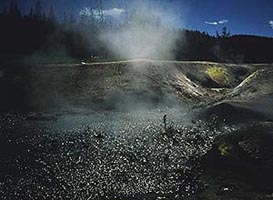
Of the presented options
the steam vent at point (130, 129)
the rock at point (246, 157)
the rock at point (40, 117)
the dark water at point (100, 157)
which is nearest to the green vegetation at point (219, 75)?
the steam vent at point (130, 129)

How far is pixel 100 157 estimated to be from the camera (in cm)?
3192

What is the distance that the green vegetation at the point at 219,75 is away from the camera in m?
99.2

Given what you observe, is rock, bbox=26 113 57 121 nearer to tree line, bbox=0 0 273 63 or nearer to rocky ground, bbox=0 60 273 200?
rocky ground, bbox=0 60 273 200

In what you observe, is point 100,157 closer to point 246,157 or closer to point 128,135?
point 128,135

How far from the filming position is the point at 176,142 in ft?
127

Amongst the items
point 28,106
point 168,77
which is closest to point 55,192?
point 28,106

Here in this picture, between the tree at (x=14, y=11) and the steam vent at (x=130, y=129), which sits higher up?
the tree at (x=14, y=11)

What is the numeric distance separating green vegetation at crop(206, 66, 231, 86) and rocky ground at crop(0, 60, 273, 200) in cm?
1035

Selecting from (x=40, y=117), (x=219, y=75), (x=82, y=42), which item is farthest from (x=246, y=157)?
(x=82, y=42)

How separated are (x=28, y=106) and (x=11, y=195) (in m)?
40.4

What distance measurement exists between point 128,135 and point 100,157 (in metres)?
10.6

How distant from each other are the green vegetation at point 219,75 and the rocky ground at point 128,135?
34.0 ft

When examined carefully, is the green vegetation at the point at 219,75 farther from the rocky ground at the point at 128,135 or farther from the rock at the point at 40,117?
the rock at the point at 40,117

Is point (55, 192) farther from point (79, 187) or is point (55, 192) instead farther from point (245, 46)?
point (245, 46)
